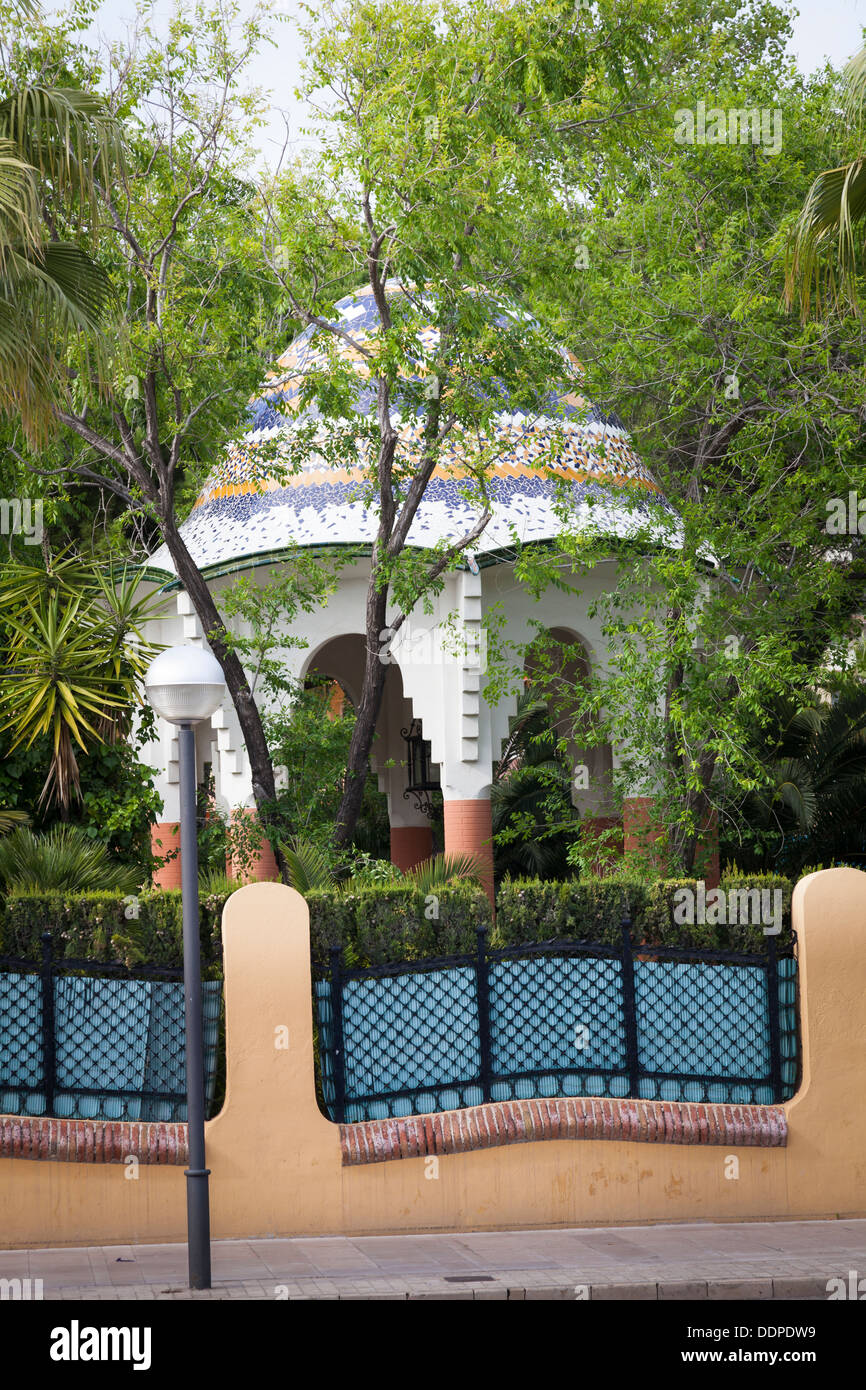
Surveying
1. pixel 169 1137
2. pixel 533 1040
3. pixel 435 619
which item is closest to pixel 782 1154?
pixel 533 1040

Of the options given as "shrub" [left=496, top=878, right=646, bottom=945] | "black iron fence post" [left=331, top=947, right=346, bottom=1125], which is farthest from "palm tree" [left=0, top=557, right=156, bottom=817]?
"shrub" [left=496, top=878, right=646, bottom=945]

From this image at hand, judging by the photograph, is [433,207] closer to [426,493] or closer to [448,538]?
[448,538]

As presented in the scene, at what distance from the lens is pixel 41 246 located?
10727 millimetres

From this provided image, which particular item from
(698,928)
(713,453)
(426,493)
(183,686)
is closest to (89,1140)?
(183,686)

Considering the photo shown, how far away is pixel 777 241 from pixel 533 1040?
8204mm

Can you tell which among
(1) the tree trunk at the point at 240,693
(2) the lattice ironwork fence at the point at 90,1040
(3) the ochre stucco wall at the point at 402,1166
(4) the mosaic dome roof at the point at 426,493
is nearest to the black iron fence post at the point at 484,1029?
(3) the ochre stucco wall at the point at 402,1166

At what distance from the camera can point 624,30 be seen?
13.1 m

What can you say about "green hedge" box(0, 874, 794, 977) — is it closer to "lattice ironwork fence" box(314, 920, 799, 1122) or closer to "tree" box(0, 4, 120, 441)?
"lattice ironwork fence" box(314, 920, 799, 1122)

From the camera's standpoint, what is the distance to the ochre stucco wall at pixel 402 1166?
8.62 metres

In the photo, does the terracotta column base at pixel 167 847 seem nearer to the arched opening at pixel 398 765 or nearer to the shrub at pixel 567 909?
the arched opening at pixel 398 765

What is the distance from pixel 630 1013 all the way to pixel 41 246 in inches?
270
